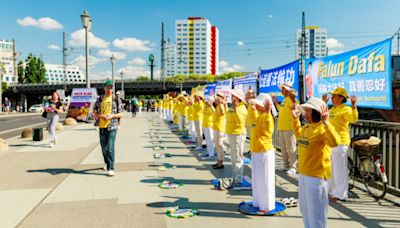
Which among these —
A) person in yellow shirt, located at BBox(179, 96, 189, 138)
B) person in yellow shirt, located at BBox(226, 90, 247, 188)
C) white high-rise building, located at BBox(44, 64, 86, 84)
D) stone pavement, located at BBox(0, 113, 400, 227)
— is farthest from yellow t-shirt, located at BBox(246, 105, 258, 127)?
white high-rise building, located at BBox(44, 64, 86, 84)

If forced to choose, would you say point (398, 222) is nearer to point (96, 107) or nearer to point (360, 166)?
point (360, 166)

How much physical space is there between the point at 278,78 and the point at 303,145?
5.81m

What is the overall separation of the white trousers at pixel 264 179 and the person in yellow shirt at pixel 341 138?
54.2 inches

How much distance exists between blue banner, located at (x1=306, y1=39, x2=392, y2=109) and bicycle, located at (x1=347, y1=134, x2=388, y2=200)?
64cm

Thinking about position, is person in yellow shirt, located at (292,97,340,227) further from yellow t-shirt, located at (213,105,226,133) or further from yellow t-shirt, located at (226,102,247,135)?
yellow t-shirt, located at (213,105,226,133)

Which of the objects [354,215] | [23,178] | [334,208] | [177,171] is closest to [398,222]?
[354,215]

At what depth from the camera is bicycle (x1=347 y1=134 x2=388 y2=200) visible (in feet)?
16.5

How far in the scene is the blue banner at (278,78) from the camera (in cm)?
805

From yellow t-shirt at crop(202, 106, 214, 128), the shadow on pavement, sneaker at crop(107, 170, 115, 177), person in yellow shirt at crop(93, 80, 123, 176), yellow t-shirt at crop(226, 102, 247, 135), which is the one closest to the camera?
yellow t-shirt at crop(226, 102, 247, 135)

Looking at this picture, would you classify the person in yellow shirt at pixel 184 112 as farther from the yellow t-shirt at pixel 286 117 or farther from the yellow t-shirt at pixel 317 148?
the yellow t-shirt at pixel 317 148

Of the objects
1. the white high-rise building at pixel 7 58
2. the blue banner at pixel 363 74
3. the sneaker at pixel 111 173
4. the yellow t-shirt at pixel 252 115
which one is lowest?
the sneaker at pixel 111 173

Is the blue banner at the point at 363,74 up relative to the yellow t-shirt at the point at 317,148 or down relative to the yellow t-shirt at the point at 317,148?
up

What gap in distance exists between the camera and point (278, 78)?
903cm

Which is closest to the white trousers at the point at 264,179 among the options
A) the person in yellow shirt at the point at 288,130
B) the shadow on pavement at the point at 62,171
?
the person in yellow shirt at the point at 288,130
